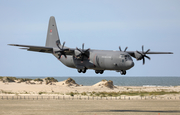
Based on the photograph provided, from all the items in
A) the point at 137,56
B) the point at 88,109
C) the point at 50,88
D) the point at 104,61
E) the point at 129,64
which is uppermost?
the point at 137,56

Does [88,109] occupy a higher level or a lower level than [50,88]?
lower

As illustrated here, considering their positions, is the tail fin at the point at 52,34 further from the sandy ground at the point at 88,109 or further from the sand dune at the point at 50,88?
the sand dune at the point at 50,88

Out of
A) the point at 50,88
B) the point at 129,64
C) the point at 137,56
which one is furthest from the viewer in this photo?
the point at 50,88

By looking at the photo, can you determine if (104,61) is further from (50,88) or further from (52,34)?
(50,88)

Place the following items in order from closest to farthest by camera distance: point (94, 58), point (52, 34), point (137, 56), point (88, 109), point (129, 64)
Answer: point (129, 64) → point (94, 58) → point (137, 56) → point (52, 34) → point (88, 109)

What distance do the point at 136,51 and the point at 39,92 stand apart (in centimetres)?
5031

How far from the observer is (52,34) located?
62.8m

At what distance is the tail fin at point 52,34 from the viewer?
62.5 m

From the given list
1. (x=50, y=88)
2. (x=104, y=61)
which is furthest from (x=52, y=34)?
(x=50, y=88)

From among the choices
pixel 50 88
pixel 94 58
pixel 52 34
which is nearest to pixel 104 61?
pixel 94 58

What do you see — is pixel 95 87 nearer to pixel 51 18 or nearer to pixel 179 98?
pixel 179 98

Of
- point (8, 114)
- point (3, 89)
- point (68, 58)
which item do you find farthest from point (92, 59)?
point (3, 89)

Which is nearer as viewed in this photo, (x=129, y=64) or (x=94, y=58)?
(x=129, y=64)

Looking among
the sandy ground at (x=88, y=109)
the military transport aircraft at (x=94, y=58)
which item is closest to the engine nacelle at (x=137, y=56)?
the military transport aircraft at (x=94, y=58)
